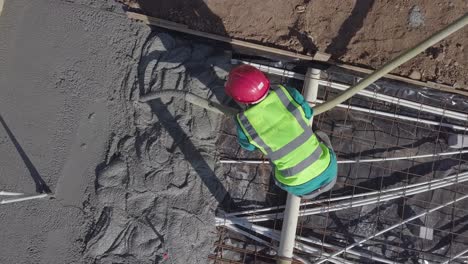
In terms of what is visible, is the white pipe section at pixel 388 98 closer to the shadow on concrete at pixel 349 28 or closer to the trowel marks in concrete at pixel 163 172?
the shadow on concrete at pixel 349 28

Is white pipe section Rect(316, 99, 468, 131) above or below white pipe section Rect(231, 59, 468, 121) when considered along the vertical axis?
below

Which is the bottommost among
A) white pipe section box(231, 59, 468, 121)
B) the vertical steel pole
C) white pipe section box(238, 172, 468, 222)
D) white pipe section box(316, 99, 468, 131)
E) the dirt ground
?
the vertical steel pole

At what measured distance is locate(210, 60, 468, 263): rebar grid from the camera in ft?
19.5

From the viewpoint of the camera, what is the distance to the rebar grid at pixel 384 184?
5.95 meters

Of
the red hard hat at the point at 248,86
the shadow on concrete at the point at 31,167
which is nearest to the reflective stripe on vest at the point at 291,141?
the red hard hat at the point at 248,86

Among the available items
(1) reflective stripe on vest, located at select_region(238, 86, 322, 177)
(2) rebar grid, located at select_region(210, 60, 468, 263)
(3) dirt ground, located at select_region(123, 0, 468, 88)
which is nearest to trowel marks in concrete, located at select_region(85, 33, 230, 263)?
(2) rebar grid, located at select_region(210, 60, 468, 263)

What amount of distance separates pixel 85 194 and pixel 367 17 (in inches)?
186

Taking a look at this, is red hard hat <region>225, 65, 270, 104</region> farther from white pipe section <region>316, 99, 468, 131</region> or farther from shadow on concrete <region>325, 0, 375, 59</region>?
shadow on concrete <region>325, 0, 375, 59</region>

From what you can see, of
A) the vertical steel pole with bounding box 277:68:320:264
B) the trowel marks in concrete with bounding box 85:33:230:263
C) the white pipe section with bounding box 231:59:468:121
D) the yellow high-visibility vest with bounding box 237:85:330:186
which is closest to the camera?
the yellow high-visibility vest with bounding box 237:85:330:186

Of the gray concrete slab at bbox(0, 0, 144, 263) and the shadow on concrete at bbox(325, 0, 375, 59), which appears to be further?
the shadow on concrete at bbox(325, 0, 375, 59)

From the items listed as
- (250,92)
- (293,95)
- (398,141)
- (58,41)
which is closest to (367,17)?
(398,141)

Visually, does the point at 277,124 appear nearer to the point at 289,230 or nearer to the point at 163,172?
the point at 289,230

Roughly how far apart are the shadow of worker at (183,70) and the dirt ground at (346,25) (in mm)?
21

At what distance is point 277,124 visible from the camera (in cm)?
435
